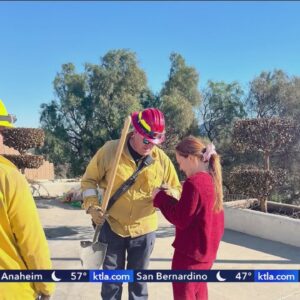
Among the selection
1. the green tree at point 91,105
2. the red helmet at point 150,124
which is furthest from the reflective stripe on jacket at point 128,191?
the green tree at point 91,105

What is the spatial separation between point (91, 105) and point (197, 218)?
15.0 meters

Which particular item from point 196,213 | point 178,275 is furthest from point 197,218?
point 178,275

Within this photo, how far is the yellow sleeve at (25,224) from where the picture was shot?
5.55 feet

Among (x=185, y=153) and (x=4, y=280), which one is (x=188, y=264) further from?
(x=4, y=280)

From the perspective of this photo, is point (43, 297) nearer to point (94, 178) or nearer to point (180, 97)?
point (94, 178)

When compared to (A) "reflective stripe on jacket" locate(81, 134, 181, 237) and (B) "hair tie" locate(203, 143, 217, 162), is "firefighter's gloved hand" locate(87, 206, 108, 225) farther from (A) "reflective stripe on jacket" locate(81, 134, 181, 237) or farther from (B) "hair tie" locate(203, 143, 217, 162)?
(B) "hair tie" locate(203, 143, 217, 162)

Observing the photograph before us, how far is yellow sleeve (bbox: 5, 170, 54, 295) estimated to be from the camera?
1.69m

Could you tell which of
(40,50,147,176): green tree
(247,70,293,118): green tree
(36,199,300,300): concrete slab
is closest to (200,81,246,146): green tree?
(247,70,293,118): green tree

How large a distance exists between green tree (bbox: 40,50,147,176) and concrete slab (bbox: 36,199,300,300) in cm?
788

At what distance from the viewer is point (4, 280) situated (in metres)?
1.73

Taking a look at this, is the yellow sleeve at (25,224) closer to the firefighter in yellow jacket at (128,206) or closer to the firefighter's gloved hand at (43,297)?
the firefighter's gloved hand at (43,297)

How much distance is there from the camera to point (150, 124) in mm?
2803

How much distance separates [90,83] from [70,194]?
21.7ft

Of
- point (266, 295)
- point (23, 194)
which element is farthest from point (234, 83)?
point (23, 194)
